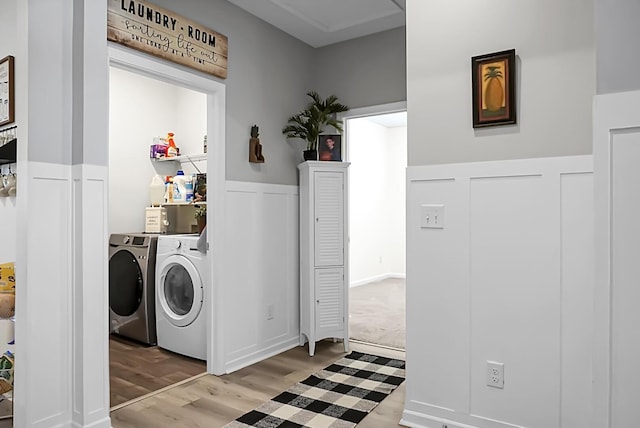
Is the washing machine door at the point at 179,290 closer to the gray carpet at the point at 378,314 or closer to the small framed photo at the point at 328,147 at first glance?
the small framed photo at the point at 328,147

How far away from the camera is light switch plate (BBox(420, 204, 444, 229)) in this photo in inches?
92.1

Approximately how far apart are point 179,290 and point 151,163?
5.38 ft

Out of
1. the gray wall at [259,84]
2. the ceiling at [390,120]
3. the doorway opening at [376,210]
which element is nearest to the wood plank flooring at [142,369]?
the gray wall at [259,84]

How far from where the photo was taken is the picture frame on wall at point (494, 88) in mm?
2127

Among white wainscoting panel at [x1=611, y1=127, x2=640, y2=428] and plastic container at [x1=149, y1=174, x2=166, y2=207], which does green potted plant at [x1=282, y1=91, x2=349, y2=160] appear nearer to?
plastic container at [x1=149, y1=174, x2=166, y2=207]

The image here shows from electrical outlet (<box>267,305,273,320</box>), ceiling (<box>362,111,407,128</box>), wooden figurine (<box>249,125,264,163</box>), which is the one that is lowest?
electrical outlet (<box>267,305,273,320</box>)

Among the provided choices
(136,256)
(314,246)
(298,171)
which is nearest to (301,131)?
(298,171)

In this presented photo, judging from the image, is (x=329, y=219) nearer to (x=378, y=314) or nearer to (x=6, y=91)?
(x=378, y=314)

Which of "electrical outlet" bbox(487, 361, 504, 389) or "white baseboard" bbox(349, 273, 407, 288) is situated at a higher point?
"electrical outlet" bbox(487, 361, 504, 389)

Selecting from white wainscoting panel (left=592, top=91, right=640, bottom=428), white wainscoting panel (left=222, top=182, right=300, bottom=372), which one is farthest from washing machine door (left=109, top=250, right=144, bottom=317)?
white wainscoting panel (left=592, top=91, right=640, bottom=428)

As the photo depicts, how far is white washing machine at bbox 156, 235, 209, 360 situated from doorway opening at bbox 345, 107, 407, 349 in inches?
98.3

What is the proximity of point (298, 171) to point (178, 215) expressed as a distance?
138 centimetres

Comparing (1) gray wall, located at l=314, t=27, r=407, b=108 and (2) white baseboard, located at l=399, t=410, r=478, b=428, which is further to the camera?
(1) gray wall, located at l=314, t=27, r=407, b=108

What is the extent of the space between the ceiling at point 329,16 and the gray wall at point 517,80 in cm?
109
